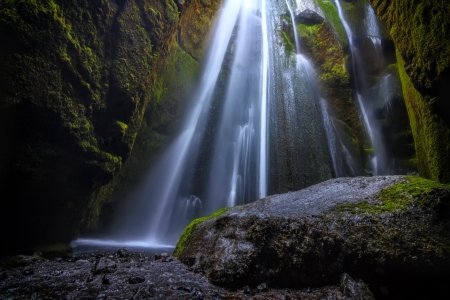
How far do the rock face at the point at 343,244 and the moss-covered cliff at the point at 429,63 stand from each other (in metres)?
2.51

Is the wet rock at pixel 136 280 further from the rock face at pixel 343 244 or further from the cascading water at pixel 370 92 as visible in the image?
the cascading water at pixel 370 92

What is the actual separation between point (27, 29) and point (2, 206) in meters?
3.94

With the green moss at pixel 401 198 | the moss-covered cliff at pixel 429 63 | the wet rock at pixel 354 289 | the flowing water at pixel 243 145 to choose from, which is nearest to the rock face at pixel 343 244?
the green moss at pixel 401 198

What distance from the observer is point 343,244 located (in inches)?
115

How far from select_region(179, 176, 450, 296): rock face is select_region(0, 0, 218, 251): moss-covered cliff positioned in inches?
176

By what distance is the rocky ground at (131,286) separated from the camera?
2633 mm

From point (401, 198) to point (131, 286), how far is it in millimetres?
3693

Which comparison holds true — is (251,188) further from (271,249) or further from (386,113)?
(271,249)

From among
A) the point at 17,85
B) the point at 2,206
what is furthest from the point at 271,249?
the point at 2,206

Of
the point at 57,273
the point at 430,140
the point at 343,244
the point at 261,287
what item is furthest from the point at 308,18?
the point at 57,273

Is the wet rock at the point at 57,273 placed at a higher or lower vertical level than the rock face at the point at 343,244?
lower

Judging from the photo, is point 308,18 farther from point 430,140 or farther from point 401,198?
point 401,198

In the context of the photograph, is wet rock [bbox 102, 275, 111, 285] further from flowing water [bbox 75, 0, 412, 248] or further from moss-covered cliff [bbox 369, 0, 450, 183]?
flowing water [bbox 75, 0, 412, 248]

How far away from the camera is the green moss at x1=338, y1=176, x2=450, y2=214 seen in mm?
3242
